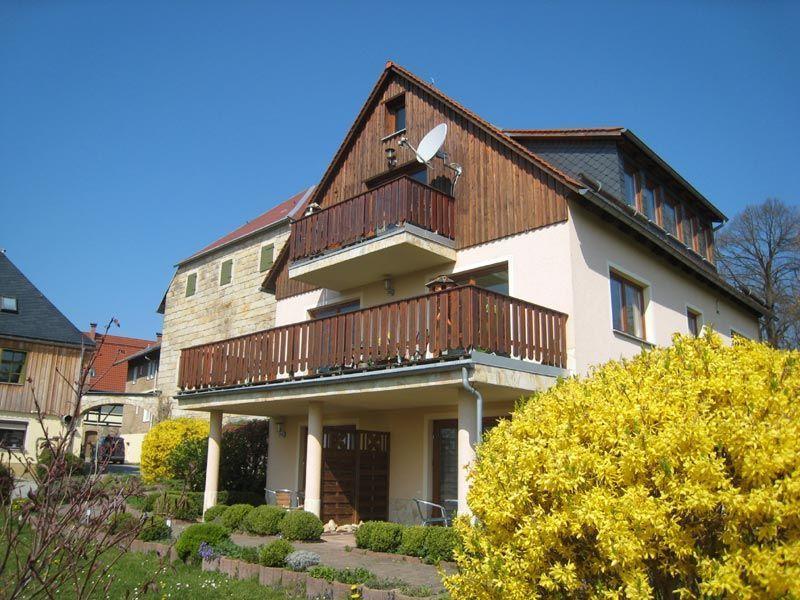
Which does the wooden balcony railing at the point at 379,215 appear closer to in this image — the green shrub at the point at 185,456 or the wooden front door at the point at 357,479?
the wooden front door at the point at 357,479

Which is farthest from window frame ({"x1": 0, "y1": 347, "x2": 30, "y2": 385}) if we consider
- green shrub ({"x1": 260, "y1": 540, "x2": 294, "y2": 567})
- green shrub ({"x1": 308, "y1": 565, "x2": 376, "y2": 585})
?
green shrub ({"x1": 308, "y1": 565, "x2": 376, "y2": 585})

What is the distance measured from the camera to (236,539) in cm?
1262

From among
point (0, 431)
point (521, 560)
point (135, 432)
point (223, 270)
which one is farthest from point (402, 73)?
point (135, 432)

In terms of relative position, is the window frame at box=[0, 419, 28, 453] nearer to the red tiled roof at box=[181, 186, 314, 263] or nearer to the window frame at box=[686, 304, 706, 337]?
the red tiled roof at box=[181, 186, 314, 263]

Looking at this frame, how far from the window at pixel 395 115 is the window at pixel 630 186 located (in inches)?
213

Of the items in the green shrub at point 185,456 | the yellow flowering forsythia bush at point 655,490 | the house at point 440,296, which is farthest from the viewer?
the green shrub at point 185,456

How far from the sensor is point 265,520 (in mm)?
12945

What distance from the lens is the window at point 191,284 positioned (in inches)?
1258

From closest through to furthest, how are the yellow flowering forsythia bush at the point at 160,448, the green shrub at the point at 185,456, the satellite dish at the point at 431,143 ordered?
the satellite dish at the point at 431,143 → the green shrub at the point at 185,456 → the yellow flowering forsythia bush at the point at 160,448

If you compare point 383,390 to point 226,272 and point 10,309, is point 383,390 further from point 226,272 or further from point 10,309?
point 10,309

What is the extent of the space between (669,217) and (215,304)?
19.8 m

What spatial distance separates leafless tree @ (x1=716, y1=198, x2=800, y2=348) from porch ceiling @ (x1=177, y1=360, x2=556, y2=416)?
23.5 m

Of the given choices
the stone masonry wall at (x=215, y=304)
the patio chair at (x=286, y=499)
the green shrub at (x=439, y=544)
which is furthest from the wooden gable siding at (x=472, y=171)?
the stone masonry wall at (x=215, y=304)

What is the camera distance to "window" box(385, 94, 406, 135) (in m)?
16.8
